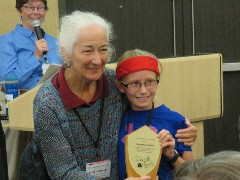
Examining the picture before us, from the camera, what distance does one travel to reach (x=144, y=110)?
77.6 inches

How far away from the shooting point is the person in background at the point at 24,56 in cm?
352

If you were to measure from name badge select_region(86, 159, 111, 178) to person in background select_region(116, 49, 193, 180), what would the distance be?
0.18ft

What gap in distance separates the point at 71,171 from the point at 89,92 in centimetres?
31

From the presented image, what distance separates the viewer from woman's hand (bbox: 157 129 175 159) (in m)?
1.81

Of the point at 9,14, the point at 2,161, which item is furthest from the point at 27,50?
the point at 2,161

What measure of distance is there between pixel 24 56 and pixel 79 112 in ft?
6.40

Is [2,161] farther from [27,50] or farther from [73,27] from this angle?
[27,50]

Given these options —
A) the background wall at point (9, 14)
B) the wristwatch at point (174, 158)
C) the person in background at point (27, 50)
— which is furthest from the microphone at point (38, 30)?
the wristwatch at point (174, 158)

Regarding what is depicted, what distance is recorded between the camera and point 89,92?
192cm

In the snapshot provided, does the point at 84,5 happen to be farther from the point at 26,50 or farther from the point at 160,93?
the point at 160,93

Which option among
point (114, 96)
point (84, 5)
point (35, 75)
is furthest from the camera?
point (84, 5)

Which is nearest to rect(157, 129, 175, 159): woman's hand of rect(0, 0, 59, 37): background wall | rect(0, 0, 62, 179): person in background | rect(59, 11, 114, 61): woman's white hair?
rect(59, 11, 114, 61): woman's white hair

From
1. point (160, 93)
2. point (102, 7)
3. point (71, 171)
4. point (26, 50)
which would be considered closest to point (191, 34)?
point (102, 7)

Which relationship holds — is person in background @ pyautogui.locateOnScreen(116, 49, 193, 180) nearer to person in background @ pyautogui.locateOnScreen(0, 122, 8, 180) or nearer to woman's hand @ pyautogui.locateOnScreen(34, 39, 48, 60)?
person in background @ pyautogui.locateOnScreen(0, 122, 8, 180)
